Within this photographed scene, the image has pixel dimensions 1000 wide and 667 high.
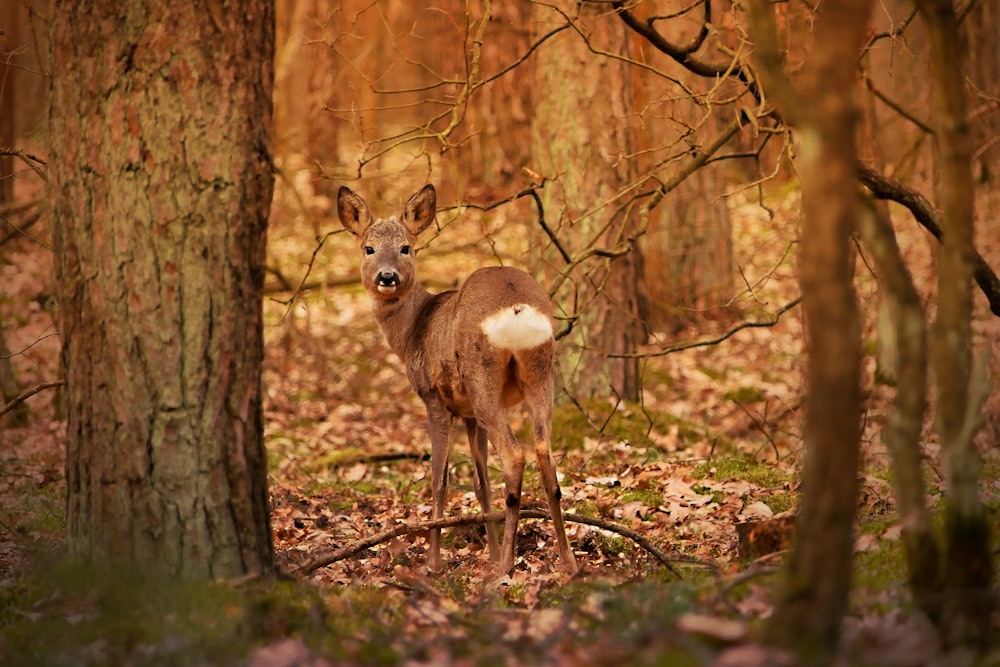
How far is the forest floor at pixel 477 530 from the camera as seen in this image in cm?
386

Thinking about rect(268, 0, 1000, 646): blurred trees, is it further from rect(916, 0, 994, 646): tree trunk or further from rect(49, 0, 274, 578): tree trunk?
rect(49, 0, 274, 578): tree trunk

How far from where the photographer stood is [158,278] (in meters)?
4.54

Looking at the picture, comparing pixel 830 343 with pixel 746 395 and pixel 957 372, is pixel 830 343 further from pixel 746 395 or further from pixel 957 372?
pixel 746 395

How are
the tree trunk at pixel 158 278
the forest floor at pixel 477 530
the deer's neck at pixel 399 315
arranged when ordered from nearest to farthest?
the forest floor at pixel 477 530, the tree trunk at pixel 158 278, the deer's neck at pixel 399 315

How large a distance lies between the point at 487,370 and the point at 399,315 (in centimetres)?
143

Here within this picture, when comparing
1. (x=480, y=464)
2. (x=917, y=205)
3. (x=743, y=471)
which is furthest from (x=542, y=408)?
(x=917, y=205)

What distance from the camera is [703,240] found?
14672 millimetres

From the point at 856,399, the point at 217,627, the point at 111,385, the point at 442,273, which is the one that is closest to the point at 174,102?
the point at 111,385

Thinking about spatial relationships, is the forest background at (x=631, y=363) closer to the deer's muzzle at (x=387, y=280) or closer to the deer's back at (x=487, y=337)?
the deer's muzzle at (x=387, y=280)

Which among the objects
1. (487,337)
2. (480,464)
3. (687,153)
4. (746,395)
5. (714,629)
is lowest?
(714,629)

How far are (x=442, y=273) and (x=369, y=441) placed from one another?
Result: 5.99 metres

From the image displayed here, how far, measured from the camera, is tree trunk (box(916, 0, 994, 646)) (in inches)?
141

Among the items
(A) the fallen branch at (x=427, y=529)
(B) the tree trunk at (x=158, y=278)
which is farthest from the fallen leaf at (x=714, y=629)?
(B) the tree trunk at (x=158, y=278)

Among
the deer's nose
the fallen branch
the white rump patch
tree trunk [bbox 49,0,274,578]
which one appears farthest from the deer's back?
tree trunk [bbox 49,0,274,578]
